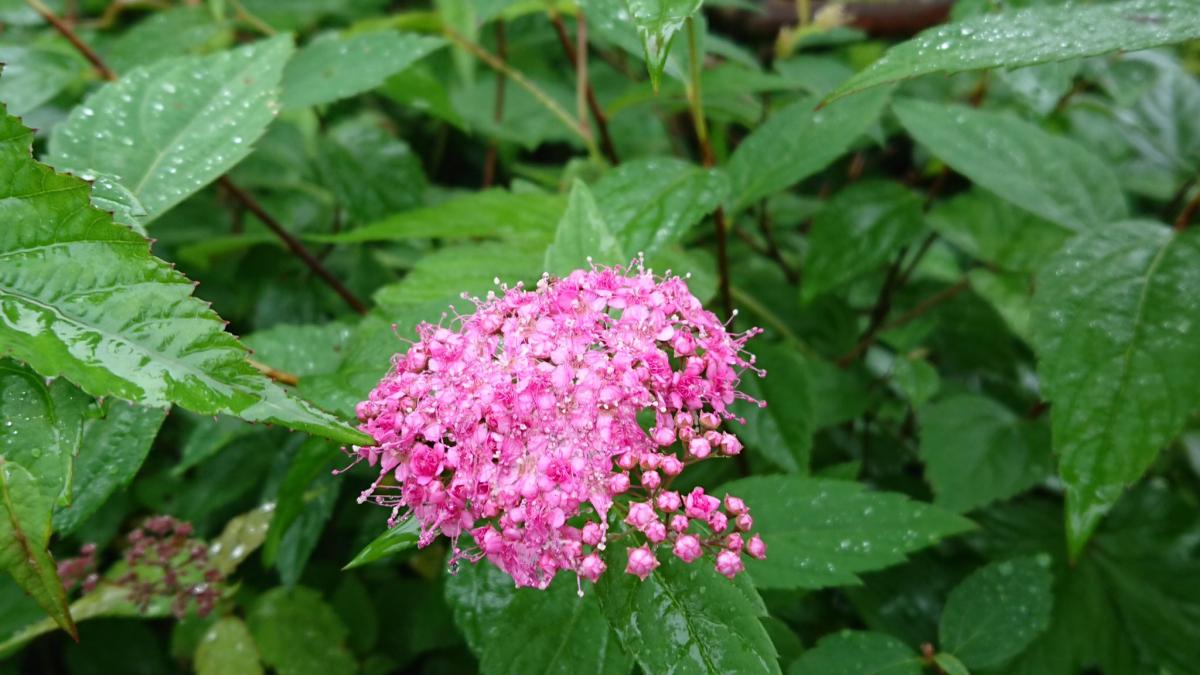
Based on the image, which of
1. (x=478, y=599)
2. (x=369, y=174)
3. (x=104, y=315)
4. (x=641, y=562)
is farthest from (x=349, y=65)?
(x=641, y=562)

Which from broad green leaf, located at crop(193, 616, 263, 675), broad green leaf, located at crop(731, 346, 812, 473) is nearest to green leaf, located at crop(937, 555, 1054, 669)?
broad green leaf, located at crop(731, 346, 812, 473)

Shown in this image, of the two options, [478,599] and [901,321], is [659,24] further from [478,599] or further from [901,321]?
[901,321]

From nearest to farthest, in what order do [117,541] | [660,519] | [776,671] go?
[776,671] < [660,519] < [117,541]

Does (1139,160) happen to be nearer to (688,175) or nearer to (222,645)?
(688,175)

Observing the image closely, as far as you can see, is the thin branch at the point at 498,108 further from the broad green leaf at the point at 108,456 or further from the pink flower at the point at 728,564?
the pink flower at the point at 728,564

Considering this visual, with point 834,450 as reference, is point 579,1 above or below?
above

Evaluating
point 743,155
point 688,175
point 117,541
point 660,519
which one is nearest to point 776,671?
point 660,519

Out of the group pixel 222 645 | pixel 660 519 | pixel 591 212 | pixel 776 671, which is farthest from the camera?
pixel 222 645

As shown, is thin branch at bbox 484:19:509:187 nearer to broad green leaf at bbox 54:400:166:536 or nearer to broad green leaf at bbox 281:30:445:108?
broad green leaf at bbox 281:30:445:108
